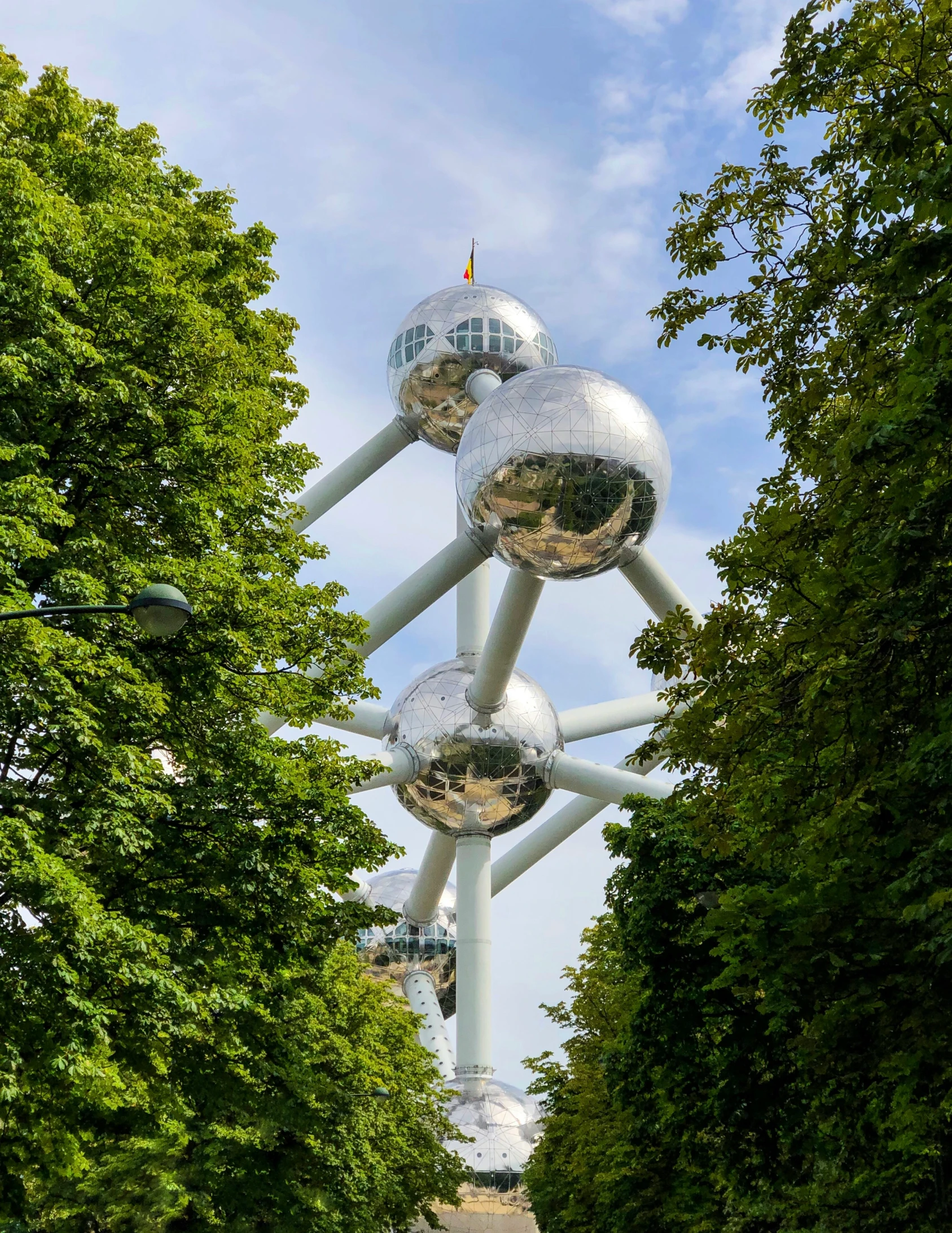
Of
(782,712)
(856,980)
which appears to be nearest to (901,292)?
(782,712)

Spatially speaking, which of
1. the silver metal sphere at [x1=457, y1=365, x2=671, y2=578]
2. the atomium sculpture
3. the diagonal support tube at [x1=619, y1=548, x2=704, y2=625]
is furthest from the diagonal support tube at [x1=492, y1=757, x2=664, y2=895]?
the silver metal sphere at [x1=457, y1=365, x2=671, y2=578]

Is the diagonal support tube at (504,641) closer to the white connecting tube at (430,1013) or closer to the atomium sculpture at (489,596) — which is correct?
the atomium sculpture at (489,596)

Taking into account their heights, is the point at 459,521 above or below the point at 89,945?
above

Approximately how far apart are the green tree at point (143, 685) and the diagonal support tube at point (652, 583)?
1776 cm

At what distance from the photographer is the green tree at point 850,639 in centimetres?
817

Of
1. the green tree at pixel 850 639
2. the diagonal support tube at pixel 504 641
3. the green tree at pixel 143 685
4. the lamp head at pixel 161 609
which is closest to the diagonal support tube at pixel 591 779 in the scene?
the diagonal support tube at pixel 504 641

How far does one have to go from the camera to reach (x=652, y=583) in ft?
111

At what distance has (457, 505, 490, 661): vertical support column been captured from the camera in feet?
136

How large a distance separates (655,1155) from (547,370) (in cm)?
1755

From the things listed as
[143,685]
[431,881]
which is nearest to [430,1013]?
[431,881]

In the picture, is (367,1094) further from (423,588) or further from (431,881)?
(431,881)

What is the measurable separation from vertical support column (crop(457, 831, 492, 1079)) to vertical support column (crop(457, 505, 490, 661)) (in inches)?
241

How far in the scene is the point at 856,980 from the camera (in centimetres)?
1000

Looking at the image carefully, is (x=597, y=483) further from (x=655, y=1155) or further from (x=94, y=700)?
(x=94, y=700)
